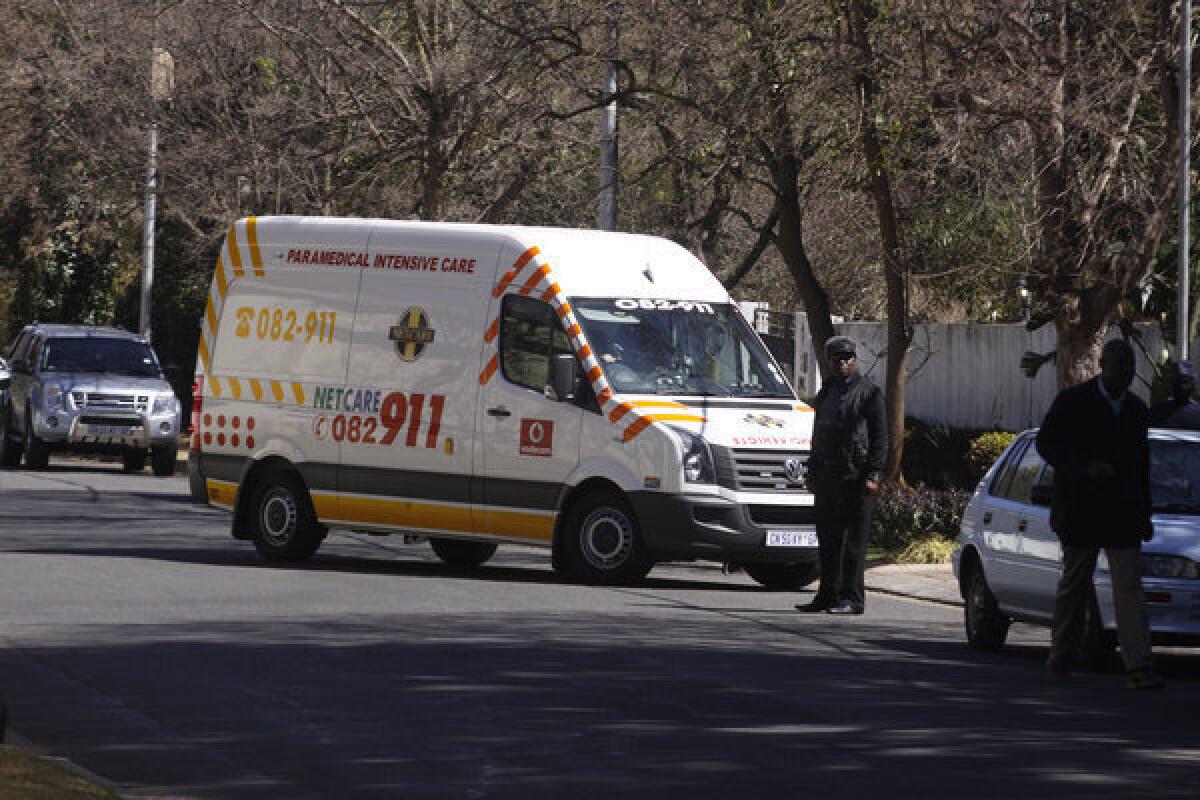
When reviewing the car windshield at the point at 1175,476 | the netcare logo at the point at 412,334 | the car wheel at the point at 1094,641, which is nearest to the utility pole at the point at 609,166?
the netcare logo at the point at 412,334

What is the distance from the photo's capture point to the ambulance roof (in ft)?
57.1

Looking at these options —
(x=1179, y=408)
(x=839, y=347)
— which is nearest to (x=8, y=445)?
(x=839, y=347)

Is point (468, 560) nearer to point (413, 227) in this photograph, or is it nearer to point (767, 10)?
point (413, 227)

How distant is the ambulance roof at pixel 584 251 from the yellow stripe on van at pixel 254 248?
28.3 inches

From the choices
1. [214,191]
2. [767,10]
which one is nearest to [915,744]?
[767,10]

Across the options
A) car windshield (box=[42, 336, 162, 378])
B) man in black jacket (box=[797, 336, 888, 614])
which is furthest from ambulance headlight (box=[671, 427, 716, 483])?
car windshield (box=[42, 336, 162, 378])

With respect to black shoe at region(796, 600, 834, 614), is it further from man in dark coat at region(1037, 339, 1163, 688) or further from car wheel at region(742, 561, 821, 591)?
man in dark coat at region(1037, 339, 1163, 688)

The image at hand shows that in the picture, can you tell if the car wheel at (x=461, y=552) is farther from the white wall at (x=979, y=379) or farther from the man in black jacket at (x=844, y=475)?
the white wall at (x=979, y=379)

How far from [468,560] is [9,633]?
6.68m

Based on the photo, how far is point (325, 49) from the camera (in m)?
28.5

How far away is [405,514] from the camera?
58.6 ft

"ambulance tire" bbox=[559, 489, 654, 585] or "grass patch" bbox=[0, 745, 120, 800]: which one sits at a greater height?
"ambulance tire" bbox=[559, 489, 654, 585]

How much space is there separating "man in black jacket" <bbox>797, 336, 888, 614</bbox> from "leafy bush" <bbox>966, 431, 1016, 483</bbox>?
9012 millimetres

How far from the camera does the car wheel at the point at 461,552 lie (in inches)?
766
